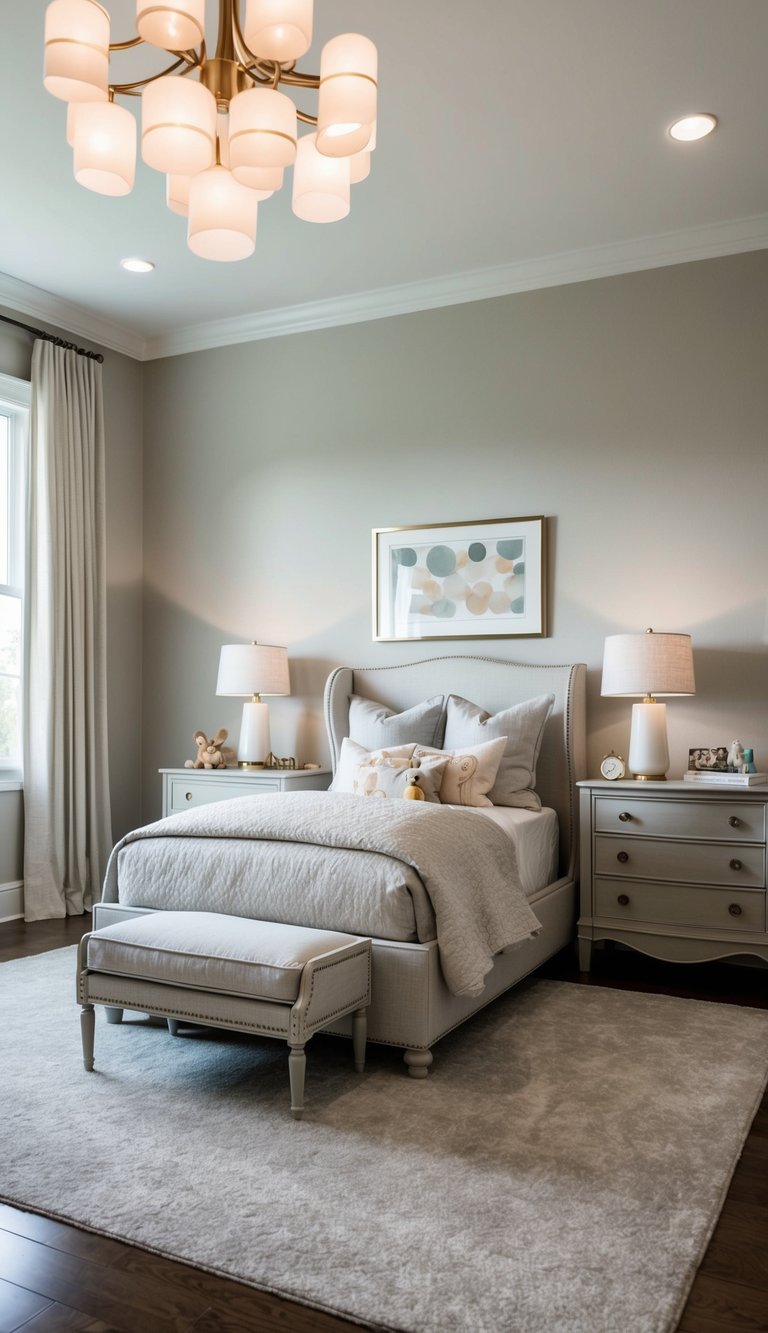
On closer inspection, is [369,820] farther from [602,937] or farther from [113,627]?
[113,627]

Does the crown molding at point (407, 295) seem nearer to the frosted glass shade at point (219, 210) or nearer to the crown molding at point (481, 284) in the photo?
the crown molding at point (481, 284)

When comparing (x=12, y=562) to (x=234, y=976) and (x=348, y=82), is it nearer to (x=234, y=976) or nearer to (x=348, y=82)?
(x=234, y=976)

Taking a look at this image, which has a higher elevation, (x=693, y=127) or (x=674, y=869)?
(x=693, y=127)

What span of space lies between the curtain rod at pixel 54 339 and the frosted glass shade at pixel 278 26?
3048 millimetres

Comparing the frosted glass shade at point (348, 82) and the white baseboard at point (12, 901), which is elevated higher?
the frosted glass shade at point (348, 82)

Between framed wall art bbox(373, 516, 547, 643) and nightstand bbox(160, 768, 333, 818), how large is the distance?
2.51 feet

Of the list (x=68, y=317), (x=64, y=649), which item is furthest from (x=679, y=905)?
(x=68, y=317)

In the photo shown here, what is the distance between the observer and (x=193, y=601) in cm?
551

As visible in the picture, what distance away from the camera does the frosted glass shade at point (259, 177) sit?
2.31 meters

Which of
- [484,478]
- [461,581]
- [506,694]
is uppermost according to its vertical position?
[484,478]

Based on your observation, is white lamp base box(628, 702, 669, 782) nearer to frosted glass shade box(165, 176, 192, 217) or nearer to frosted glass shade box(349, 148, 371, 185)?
frosted glass shade box(349, 148, 371, 185)

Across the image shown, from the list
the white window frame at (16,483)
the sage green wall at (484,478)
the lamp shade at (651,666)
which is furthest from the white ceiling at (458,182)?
the lamp shade at (651,666)

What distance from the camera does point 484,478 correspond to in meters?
4.69

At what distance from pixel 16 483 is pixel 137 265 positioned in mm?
1205
